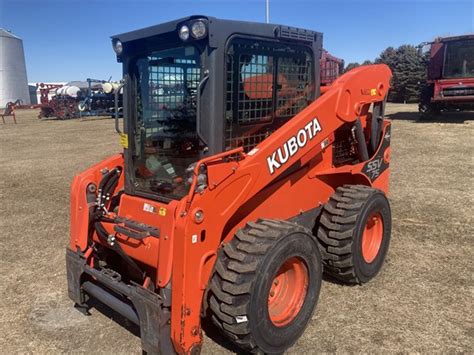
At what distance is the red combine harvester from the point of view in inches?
595

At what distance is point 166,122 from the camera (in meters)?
3.47

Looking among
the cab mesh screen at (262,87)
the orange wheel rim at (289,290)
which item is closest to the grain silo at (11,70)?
the cab mesh screen at (262,87)

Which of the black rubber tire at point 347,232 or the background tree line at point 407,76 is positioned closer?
the black rubber tire at point 347,232

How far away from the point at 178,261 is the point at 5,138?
1746cm

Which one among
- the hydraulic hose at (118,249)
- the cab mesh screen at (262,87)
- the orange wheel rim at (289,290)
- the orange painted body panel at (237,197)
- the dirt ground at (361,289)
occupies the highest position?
the cab mesh screen at (262,87)

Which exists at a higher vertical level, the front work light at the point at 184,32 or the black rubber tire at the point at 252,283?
the front work light at the point at 184,32

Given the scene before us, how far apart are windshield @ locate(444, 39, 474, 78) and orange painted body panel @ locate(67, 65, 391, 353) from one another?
12.9 metres

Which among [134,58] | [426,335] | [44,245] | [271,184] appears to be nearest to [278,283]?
[271,184]

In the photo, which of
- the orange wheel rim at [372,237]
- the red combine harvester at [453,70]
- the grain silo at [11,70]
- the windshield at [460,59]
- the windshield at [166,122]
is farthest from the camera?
the grain silo at [11,70]

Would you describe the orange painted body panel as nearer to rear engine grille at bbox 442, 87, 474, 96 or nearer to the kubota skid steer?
the kubota skid steer

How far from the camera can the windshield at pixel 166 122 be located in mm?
3277

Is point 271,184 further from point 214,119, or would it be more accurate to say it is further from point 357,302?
point 357,302

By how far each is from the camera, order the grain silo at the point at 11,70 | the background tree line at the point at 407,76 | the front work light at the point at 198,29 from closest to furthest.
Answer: the front work light at the point at 198,29 → the background tree line at the point at 407,76 → the grain silo at the point at 11,70

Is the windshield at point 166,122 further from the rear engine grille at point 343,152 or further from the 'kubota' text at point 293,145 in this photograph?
the rear engine grille at point 343,152
